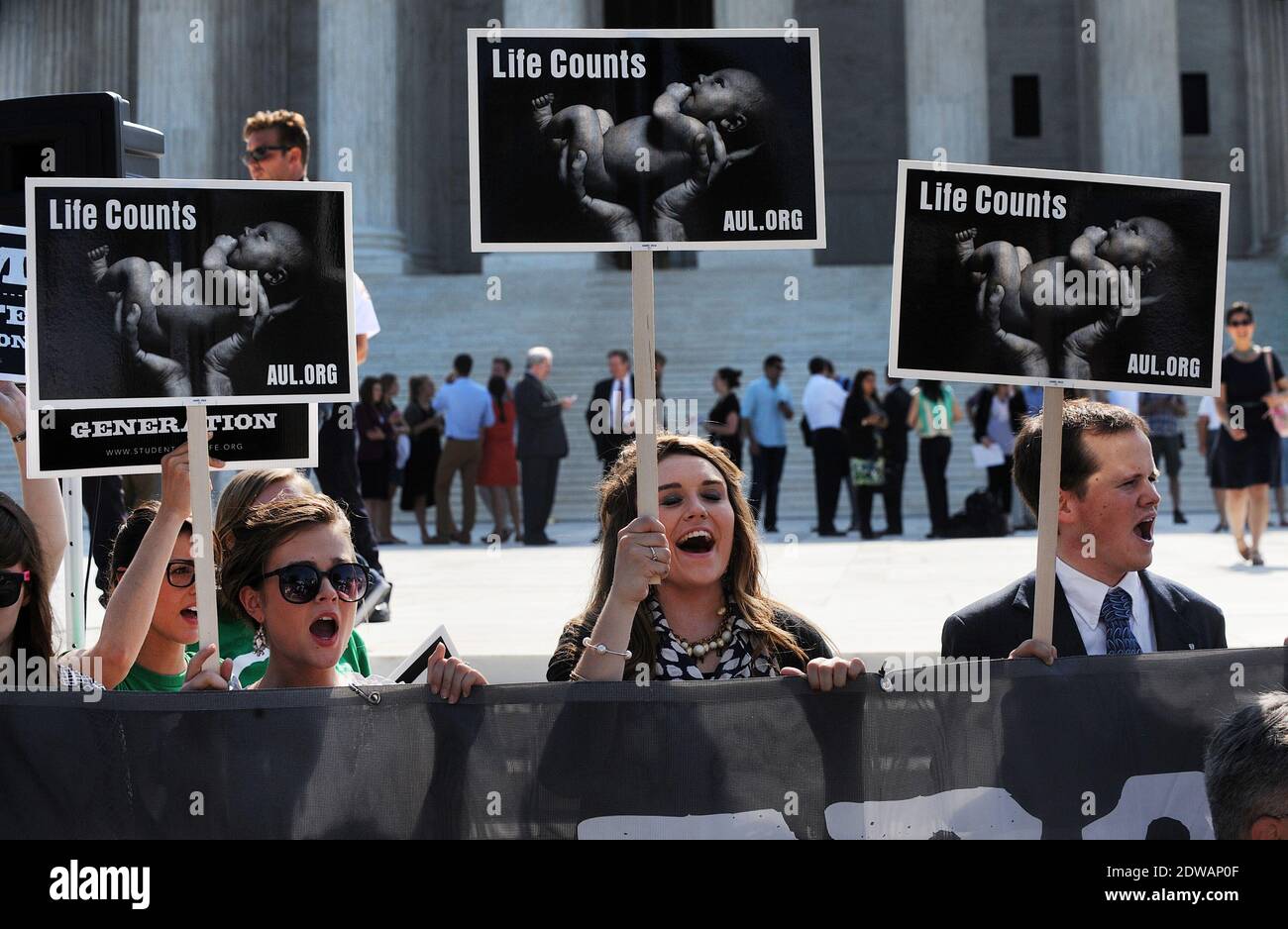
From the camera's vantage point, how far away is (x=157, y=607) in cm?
464

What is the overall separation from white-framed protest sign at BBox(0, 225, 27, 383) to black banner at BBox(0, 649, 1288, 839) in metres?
2.32

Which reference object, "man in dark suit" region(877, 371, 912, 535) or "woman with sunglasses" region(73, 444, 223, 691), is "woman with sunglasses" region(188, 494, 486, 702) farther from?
"man in dark suit" region(877, 371, 912, 535)

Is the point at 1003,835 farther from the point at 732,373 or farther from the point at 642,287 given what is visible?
the point at 732,373

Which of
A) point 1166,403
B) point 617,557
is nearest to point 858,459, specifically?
point 1166,403

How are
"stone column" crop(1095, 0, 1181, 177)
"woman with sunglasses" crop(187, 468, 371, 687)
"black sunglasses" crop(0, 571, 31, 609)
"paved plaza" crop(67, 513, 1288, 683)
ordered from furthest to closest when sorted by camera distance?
"stone column" crop(1095, 0, 1181, 177), "paved plaza" crop(67, 513, 1288, 683), "woman with sunglasses" crop(187, 468, 371, 687), "black sunglasses" crop(0, 571, 31, 609)

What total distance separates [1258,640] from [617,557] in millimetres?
5457

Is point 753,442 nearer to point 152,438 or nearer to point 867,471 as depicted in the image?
point 867,471

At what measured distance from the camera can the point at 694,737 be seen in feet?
11.6

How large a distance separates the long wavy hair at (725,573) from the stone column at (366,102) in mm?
27066

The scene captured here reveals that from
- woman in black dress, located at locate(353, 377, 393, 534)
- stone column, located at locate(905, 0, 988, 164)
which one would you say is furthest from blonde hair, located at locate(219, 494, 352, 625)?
stone column, located at locate(905, 0, 988, 164)

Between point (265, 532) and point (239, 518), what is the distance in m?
0.30

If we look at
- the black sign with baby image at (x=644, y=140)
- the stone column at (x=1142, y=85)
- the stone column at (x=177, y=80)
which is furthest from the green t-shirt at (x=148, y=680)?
the stone column at (x=177, y=80)

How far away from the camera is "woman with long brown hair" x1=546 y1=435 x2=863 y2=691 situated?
4160mm

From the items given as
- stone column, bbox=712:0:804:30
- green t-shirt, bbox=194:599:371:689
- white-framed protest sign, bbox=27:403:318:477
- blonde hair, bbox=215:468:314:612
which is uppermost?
stone column, bbox=712:0:804:30
